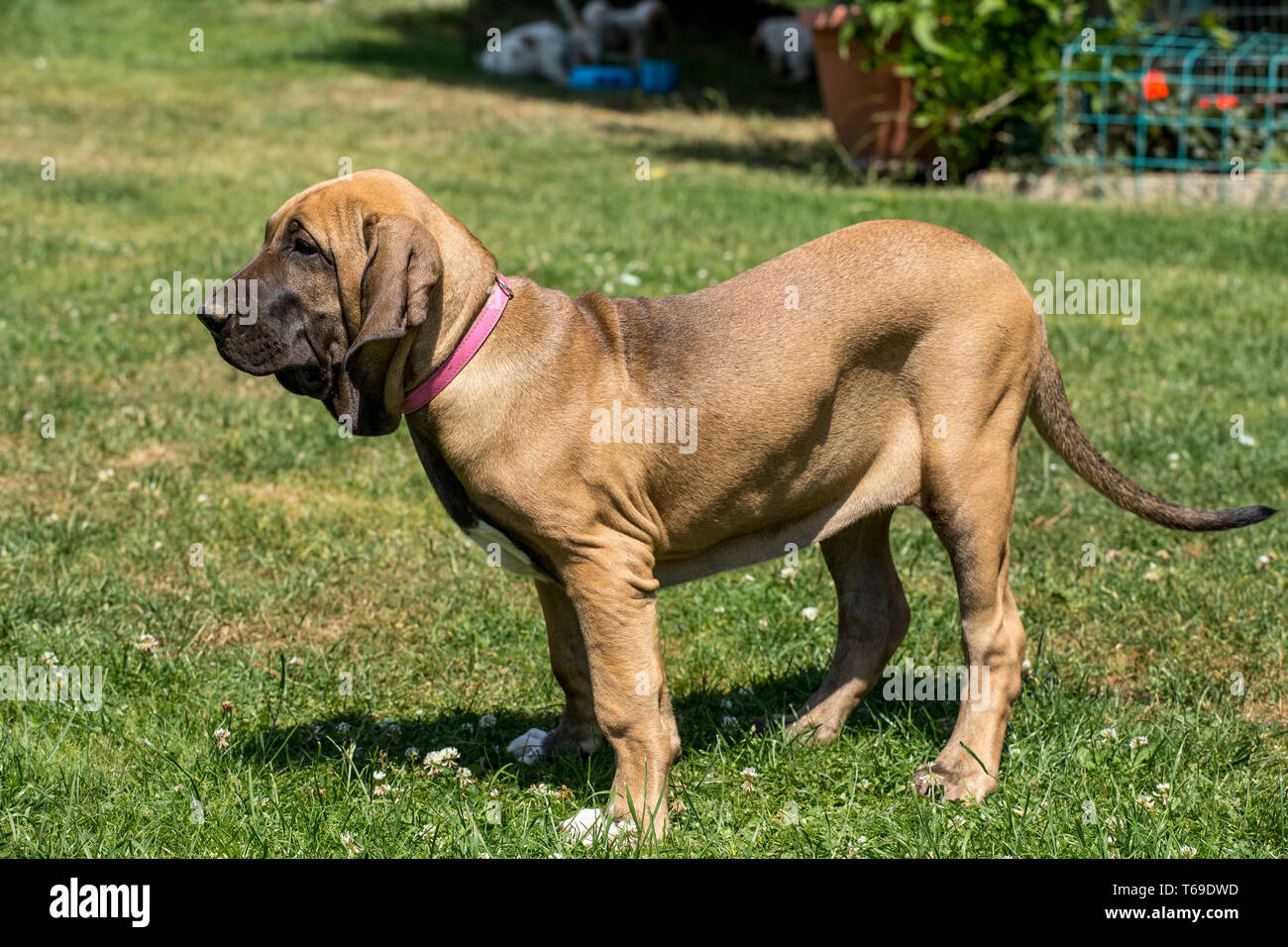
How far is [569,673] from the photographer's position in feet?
12.9

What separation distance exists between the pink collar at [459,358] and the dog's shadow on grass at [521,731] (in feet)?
3.41

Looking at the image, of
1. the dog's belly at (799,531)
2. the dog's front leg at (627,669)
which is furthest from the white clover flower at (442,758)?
the dog's belly at (799,531)

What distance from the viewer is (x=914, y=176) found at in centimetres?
1267

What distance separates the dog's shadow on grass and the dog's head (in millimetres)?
1089

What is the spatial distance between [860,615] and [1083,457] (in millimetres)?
816

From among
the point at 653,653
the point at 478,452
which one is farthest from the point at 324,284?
the point at 653,653

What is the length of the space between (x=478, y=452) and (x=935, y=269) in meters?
1.32

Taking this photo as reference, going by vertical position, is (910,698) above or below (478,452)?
below

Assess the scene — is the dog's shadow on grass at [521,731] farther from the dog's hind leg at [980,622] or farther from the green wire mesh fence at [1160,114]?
the green wire mesh fence at [1160,114]

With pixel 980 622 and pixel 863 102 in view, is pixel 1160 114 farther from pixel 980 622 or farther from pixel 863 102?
pixel 980 622

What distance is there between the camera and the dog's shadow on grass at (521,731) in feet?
12.7

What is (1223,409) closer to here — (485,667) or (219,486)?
(485,667)

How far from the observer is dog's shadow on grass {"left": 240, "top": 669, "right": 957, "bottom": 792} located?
3.88 metres

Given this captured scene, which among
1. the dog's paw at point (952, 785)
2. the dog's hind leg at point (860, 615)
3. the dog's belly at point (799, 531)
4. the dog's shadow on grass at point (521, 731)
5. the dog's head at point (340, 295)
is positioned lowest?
the dog's shadow on grass at point (521, 731)
